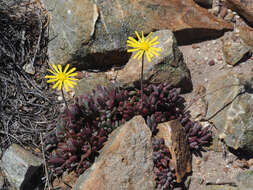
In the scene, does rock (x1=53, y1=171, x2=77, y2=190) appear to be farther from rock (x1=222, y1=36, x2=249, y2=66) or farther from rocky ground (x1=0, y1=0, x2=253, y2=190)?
rock (x1=222, y1=36, x2=249, y2=66)

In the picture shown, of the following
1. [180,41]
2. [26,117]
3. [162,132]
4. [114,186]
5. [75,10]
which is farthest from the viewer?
[180,41]

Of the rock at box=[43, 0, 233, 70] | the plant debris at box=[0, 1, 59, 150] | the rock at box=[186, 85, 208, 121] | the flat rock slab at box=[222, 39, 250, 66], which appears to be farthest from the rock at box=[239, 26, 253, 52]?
the plant debris at box=[0, 1, 59, 150]

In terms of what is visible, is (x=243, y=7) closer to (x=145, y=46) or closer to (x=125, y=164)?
(x=145, y=46)

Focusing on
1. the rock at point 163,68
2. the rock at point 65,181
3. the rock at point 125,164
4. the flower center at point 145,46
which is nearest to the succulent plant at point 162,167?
the rock at point 125,164

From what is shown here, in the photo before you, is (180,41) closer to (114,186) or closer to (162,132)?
(162,132)

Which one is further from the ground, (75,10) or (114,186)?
(75,10)

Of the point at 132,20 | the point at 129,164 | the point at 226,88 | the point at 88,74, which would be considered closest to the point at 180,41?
the point at 132,20

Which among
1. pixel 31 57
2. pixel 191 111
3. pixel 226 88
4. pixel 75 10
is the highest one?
pixel 75 10
